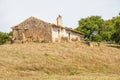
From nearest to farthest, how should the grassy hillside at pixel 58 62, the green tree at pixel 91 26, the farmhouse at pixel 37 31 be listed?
the grassy hillside at pixel 58 62 < the farmhouse at pixel 37 31 < the green tree at pixel 91 26

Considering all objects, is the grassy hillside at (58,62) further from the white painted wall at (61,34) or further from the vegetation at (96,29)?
the vegetation at (96,29)

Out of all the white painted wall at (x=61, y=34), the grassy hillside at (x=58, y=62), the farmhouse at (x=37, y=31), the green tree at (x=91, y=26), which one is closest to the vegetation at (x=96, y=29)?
the green tree at (x=91, y=26)

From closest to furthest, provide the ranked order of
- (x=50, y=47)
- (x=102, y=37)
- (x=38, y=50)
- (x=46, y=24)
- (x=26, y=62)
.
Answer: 1. (x=26, y=62)
2. (x=38, y=50)
3. (x=50, y=47)
4. (x=46, y=24)
5. (x=102, y=37)

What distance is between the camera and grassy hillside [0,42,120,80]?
35.6m

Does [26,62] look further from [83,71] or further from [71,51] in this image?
[71,51]

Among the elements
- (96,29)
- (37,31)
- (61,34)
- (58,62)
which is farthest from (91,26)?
(58,62)

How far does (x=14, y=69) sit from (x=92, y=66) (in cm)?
1035

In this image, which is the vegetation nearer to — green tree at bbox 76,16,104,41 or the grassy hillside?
green tree at bbox 76,16,104,41

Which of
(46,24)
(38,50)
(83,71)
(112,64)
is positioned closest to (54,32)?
(46,24)

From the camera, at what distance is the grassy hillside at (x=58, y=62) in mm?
35597

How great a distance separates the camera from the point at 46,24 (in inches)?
2403

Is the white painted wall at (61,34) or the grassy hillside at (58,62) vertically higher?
the white painted wall at (61,34)

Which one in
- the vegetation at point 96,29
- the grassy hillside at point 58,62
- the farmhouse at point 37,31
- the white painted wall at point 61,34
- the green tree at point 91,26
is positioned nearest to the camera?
the grassy hillside at point 58,62

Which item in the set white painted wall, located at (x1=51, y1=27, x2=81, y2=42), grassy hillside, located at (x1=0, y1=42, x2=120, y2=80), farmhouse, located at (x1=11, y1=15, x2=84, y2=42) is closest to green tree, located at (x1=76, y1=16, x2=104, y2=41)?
white painted wall, located at (x1=51, y1=27, x2=81, y2=42)
